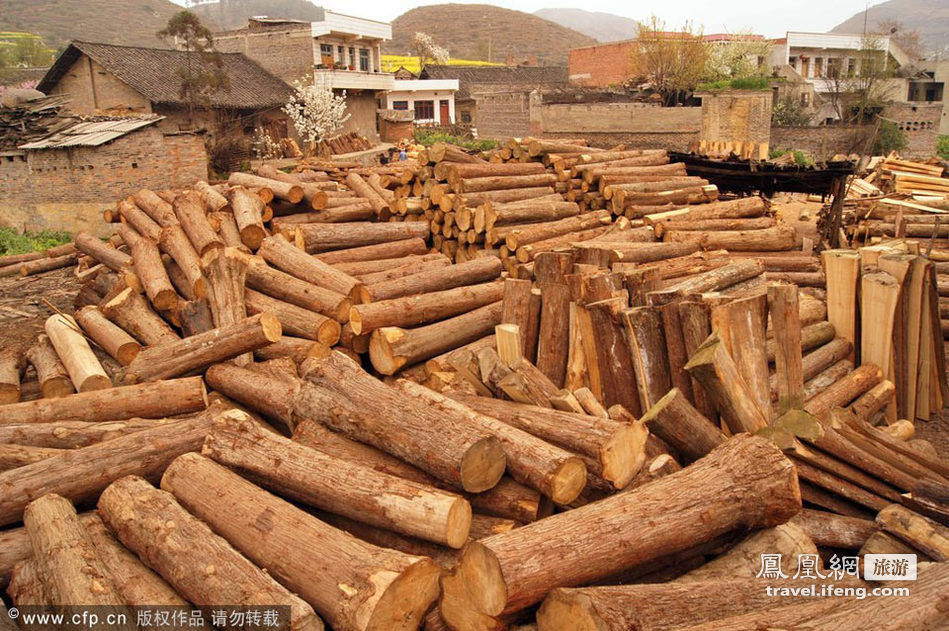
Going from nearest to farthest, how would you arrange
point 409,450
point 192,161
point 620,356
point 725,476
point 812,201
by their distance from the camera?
point 725,476 < point 409,450 < point 620,356 < point 192,161 < point 812,201

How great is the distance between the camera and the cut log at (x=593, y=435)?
421 centimetres

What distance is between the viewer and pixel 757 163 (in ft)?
43.3

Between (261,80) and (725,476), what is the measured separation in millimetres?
34956

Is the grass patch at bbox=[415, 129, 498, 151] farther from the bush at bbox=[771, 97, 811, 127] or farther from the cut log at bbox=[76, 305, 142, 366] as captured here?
the cut log at bbox=[76, 305, 142, 366]

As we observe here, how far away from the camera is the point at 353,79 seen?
36844mm

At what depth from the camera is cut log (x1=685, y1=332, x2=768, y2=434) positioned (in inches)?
182

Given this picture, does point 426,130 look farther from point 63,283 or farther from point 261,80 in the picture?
point 63,283

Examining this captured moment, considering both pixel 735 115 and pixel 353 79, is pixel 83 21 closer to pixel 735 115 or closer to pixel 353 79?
pixel 353 79

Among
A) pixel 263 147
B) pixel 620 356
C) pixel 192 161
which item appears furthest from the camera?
pixel 263 147

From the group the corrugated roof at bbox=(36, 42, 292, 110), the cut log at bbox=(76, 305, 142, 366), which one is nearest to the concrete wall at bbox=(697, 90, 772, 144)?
the corrugated roof at bbox=(36, 42, 292, 110)

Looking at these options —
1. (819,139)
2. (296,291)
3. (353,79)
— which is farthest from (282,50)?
(296,291)

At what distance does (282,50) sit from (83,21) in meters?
62.4

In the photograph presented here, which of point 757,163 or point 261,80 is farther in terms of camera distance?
point 261,80

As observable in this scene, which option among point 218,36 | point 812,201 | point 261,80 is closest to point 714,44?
point 812,201
